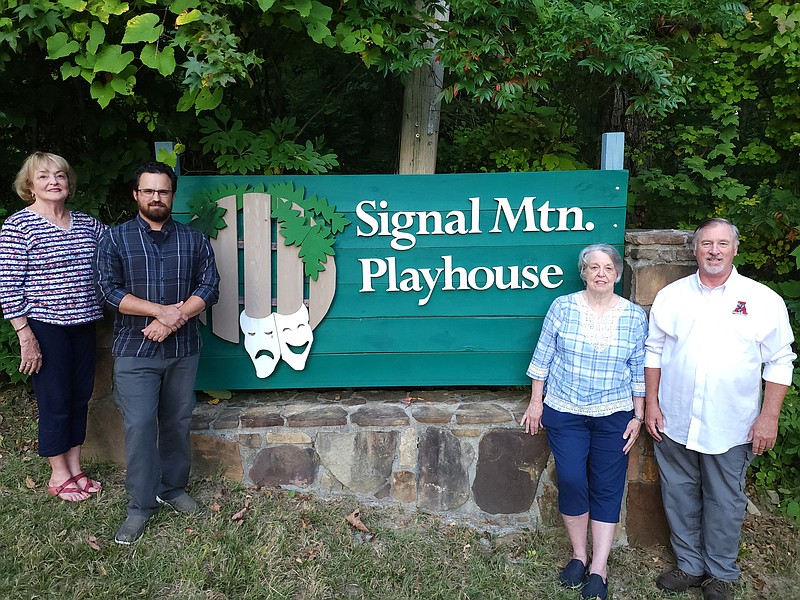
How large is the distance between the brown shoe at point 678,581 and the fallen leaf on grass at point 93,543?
2.52 metres

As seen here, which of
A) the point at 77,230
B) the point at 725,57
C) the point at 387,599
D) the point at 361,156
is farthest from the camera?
the point at 361,156

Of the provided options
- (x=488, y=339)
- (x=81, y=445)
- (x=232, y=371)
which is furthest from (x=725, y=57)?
(x=81, y=445)

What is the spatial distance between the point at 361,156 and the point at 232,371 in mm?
2051

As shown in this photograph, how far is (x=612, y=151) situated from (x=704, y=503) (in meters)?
1.70

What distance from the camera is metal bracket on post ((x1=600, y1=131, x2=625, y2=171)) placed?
10.6 feet

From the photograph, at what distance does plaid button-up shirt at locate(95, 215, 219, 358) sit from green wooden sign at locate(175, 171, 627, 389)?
29 centimetres

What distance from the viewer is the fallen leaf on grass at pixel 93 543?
2.83 meters

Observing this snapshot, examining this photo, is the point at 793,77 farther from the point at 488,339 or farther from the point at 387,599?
the point at 387,599

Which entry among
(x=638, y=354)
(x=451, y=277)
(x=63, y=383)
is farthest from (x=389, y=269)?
(x=63, y=383)

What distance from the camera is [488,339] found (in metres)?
3.33

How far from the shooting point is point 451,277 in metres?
3.28

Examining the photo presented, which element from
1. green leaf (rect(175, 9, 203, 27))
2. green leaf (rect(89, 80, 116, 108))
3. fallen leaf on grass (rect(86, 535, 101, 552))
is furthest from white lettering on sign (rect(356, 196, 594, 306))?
fallen leaf on grass (rect(86, 535, 101, 552))

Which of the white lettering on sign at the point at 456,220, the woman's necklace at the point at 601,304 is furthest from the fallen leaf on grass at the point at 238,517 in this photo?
the woman's necklace at the point at 601,304

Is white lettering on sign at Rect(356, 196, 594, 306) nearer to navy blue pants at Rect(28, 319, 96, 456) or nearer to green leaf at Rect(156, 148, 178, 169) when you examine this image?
green leaf at Rect(156, 148, 178, 169)
